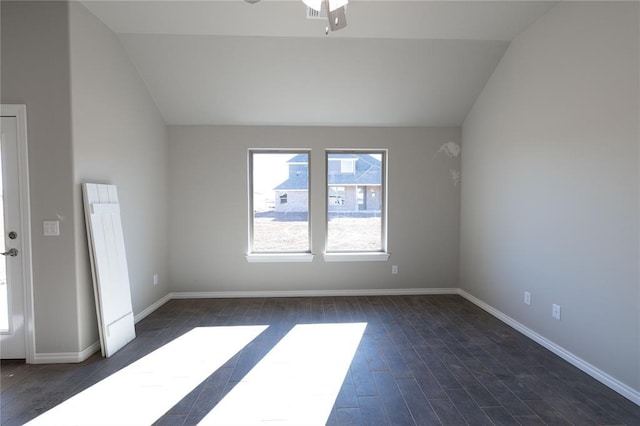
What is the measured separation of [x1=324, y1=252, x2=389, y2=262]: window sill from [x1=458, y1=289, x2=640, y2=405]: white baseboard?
142cm

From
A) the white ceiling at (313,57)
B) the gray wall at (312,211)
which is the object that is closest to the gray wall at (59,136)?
the white ceiling at (313,57)

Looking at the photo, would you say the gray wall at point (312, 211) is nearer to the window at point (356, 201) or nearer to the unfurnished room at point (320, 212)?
the unfurnished room at point (320, 212)

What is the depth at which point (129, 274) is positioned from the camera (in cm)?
347

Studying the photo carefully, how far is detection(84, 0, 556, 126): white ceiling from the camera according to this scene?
2.99 meters

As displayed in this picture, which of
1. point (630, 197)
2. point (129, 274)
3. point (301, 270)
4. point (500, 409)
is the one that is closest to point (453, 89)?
point (630, 197)

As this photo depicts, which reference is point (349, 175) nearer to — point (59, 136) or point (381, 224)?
point (381, 224)

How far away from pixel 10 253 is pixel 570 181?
4670 millimetres

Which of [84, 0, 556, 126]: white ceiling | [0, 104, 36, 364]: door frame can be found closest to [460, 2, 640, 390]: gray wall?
[84, 0, 556, 126]: white ceiling

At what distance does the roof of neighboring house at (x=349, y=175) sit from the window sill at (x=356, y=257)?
3.28ft

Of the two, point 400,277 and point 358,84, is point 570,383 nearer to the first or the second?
point 400,277

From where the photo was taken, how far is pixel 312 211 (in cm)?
457

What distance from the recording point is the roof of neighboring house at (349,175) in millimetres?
4621

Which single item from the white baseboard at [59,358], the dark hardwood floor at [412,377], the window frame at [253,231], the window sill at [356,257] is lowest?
the dark hardwood floor at [412,377]

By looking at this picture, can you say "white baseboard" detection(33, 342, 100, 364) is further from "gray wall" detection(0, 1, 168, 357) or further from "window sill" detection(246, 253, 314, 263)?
"window sill" detection(246, 253, 314, 263)
